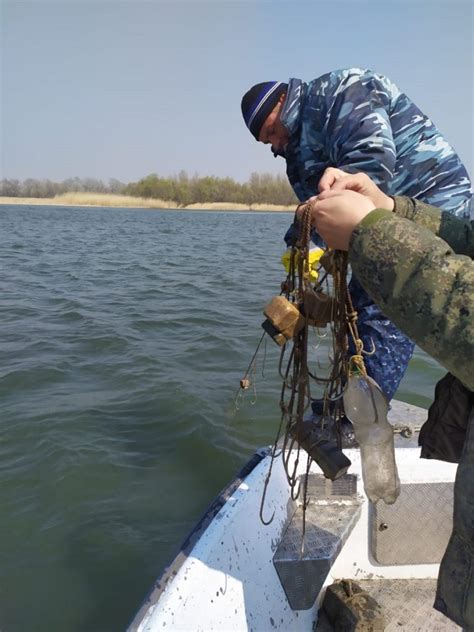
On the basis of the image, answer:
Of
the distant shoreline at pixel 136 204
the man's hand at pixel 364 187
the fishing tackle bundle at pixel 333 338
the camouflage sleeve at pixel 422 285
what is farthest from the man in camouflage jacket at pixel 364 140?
the distant shoreline at pixel 136 204

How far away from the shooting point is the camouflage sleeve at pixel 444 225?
1658mm

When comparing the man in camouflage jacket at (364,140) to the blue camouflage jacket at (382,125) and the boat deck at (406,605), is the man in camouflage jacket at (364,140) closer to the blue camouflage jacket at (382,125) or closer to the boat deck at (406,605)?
the blue camouflage jacket at (382,125)

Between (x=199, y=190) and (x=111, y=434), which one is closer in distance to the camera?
(x=111, y=434)

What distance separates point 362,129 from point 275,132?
0.58 meters

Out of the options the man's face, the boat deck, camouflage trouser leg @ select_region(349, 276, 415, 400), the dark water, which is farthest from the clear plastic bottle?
the dark water

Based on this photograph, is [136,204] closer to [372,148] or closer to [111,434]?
[111,434]

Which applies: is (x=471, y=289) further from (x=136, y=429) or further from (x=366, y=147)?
(x=136, y=429)

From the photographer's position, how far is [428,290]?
1.10m

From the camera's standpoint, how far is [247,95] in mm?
2770

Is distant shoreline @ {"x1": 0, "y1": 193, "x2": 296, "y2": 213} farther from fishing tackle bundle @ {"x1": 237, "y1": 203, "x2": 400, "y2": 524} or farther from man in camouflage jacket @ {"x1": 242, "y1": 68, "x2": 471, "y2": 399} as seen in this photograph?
fishing tackle bundle @ {"x1": 237, "y1": 203, "x2": 400, "y2": 524}

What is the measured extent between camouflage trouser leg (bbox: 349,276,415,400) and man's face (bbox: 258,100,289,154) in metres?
0.83

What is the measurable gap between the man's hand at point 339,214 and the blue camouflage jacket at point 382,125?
1182 mm

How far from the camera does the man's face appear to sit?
273 centimetres

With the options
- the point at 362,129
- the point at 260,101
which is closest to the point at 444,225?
the point at 362,129
